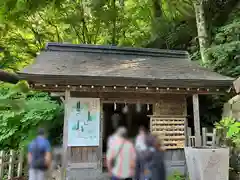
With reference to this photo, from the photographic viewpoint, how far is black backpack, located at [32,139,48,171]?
4.65 m

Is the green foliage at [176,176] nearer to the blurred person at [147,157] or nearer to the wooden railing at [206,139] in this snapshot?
the wooden railing at [206,139]

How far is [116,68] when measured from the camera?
7707mm

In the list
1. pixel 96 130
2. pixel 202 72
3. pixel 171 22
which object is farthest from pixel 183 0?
pixel 96 130

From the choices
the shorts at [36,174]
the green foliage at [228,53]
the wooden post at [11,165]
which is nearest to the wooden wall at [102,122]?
the wooden post at [11,165]

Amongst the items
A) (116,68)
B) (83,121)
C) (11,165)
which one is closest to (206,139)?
(116,68)

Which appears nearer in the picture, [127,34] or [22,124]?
[22,124]

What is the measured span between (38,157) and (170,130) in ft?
13.9

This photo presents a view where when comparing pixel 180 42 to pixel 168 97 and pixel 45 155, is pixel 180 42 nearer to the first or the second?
pixel 168 97

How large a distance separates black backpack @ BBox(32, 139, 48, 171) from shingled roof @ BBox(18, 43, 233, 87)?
147 centimetres

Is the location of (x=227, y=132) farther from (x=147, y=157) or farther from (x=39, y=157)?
(x=39, y=157)

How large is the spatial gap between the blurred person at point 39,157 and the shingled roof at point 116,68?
138 cm

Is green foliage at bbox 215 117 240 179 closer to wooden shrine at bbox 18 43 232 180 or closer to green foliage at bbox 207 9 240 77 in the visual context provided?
wooden shrine at bbox 18 43 232 180

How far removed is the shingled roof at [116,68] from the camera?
645cm

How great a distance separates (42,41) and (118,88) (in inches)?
374
